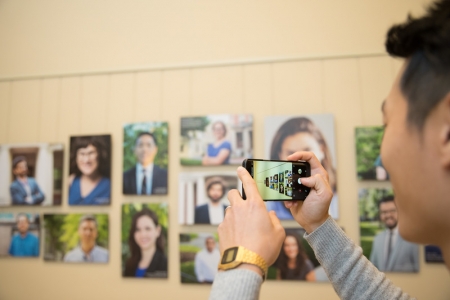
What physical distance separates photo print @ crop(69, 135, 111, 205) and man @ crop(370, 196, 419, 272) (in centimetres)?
128

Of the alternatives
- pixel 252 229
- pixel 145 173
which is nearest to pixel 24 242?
pixel 145 173

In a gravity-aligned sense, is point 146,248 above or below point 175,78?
below

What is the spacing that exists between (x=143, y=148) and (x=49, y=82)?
2.26 feet

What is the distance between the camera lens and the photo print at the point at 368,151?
1.28 meters

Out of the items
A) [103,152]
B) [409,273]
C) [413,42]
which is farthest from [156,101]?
[409,273]

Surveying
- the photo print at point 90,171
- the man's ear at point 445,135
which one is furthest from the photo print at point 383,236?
the photo print at point 90,171

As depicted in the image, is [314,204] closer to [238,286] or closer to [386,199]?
[238,286]

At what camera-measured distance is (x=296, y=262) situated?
50.5 inches

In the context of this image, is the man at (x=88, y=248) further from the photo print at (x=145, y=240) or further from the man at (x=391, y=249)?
the man at (x=391, y=249)

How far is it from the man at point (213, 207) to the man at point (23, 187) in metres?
0.84

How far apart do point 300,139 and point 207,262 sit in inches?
28.3

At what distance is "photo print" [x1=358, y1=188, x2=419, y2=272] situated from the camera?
1.24 meters

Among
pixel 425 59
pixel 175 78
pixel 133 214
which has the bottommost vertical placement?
pixel 133 214

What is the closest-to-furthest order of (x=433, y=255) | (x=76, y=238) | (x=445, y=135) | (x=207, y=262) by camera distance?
(x=445, y=135) < (x=433, y=255) < (x=207, y=262) < (x=76, y=238)
